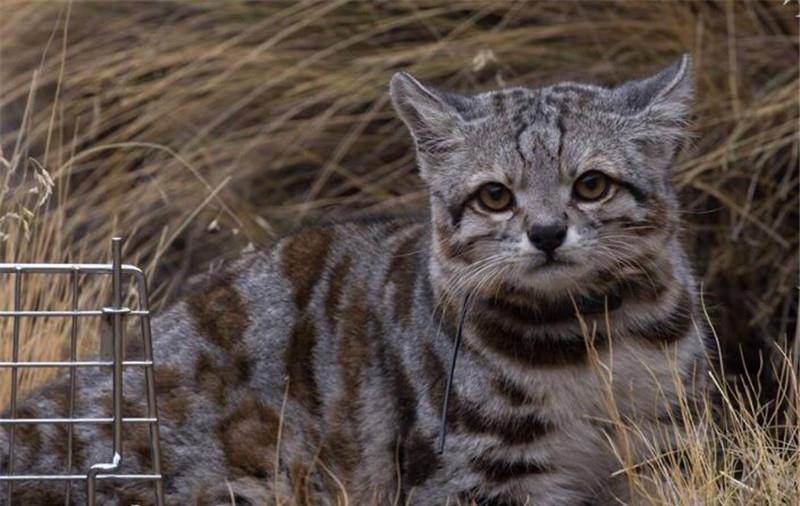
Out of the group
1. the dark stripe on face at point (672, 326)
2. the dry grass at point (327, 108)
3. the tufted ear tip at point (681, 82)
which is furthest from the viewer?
the dry grass at point (327, 108)

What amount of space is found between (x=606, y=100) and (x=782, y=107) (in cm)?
229

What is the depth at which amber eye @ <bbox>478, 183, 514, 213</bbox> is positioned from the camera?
14.2 feet

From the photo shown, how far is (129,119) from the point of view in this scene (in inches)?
303

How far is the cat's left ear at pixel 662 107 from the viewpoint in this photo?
4.50 metres

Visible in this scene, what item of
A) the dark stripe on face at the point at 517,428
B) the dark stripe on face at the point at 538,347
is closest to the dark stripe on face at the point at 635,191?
the dark stripe on face at the point at 538,347

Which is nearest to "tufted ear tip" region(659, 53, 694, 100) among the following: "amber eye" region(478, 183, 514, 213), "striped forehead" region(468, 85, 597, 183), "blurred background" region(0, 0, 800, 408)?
"striped forehead" region(468, 85, 597, 183)

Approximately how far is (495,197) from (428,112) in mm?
441

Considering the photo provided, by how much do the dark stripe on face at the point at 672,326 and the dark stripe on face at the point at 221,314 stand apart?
1303mm

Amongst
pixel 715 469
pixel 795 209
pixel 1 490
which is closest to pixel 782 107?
pixel 795 209

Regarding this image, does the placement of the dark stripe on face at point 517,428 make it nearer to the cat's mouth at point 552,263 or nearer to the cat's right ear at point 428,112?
the cat's mouth at point 552,263

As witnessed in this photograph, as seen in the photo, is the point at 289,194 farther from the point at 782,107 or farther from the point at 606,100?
the point at 606,100

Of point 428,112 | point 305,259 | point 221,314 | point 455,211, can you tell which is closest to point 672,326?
point 455,211

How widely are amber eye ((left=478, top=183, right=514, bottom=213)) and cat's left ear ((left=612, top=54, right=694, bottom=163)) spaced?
1.43 feet

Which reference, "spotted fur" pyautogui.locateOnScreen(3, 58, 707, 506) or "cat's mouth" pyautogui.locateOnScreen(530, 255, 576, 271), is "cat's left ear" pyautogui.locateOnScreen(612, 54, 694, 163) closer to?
"spotted fur" pyautogui.locateOnScreen(3, 58, 707, 506)
